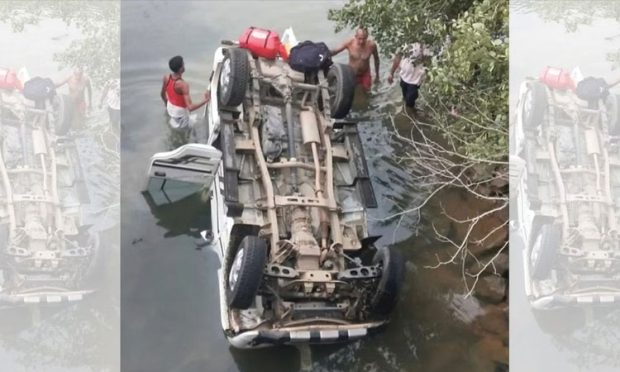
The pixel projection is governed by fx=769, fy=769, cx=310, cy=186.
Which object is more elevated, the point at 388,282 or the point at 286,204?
the point at 286,204

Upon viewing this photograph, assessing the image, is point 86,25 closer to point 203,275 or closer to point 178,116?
point 203,275

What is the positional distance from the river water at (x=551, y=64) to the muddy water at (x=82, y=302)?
6.33 ft

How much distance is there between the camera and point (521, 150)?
384cm

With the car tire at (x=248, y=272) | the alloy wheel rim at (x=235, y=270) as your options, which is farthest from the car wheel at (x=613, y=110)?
the alloy wheel rim at (x=235, y=270)

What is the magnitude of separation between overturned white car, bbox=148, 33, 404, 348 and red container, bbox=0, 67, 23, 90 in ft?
9.33

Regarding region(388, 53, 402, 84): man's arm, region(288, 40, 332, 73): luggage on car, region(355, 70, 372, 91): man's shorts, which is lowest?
region(288, 40, 332, 73): luggage on car

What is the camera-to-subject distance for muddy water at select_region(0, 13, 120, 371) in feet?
10.4

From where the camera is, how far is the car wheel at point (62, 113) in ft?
11.0

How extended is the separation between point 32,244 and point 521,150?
2.36m

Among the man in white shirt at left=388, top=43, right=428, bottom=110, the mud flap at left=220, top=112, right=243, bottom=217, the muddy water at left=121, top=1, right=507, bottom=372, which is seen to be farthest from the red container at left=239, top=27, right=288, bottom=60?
the muddy water at left=121, top=1, right=507, bottom=372

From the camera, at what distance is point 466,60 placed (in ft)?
20.6

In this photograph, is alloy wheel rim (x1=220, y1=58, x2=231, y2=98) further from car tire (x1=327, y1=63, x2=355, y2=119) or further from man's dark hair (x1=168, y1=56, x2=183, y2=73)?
car tire (x1=327, y1=63, x2=355, y2=119)

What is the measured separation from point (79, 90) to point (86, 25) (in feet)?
0.93

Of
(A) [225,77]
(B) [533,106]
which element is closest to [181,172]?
(A) [225,77]
